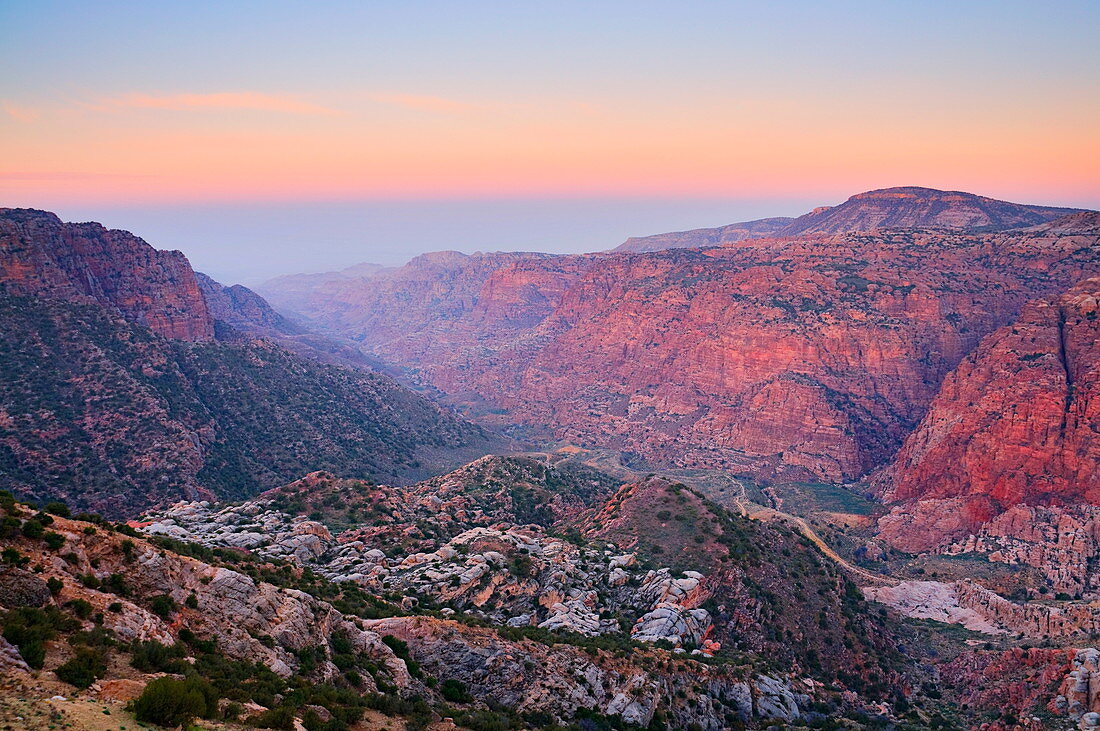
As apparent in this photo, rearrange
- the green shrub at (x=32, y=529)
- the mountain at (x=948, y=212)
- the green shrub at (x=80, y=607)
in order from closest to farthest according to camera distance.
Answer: the green shrub at (x=80, y=607) < the green shrub at (x=32, y=529) < the mountain at (x=948, y=212)

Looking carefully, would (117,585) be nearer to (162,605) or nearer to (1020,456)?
(162,605)

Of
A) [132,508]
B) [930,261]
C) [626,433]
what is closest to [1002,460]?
[930,261]

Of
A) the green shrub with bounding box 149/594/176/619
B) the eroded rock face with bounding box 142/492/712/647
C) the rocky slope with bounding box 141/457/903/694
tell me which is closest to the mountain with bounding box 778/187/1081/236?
the rocky slope with bounding box 141/457/903/694

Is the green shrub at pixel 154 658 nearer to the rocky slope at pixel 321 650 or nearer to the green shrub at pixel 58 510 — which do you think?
the rocky slope at pixel 321 650

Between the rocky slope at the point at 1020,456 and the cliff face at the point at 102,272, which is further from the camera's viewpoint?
the cliff face at the point at 102,272

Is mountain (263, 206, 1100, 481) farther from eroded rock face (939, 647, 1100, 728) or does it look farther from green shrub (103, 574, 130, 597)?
green shrub (103, 574, 130, 597)

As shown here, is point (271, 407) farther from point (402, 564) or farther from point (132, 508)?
point (402, 564)

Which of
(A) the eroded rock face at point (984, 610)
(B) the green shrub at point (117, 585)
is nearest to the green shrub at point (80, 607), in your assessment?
(B) the green shrub at point (117, 585)
